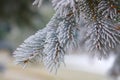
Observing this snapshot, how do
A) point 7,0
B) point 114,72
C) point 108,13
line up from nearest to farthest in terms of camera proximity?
point 108,13 → point 114,72 → point 7,0

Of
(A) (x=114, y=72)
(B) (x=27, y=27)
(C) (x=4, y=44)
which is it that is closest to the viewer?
(A) (x=114, y=72)

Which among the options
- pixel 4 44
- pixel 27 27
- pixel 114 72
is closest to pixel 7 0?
pixel 27 27

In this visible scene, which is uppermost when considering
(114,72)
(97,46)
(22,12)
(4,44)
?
(4,44)

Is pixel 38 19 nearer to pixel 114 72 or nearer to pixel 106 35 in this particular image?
pixel 114 72

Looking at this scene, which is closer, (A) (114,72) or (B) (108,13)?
(B) (108,13)

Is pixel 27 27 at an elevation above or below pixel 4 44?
below

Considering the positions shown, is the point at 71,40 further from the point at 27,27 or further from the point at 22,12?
the point at 27,27
